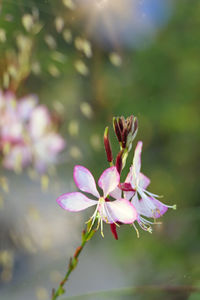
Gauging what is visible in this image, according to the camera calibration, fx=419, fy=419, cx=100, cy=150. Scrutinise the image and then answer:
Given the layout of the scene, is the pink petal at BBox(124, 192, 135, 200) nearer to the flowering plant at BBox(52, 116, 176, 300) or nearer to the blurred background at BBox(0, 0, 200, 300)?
the flowering plant at BBox(52, 116, 176, 300)

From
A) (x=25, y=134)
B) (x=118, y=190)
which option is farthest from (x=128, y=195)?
(x=25, y=134)

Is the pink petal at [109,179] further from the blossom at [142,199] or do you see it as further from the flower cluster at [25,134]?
the flower cluster at [25,134]

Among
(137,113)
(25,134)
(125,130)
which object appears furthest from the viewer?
(137,113)

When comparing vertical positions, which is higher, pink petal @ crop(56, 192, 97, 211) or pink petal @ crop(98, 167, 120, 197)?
pink petal @ crop(98, 167, 120, 197)

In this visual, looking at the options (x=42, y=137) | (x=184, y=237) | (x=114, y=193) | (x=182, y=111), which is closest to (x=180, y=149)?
(x=182, y=111)

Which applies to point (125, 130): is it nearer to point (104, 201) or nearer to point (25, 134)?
point (104, 201)

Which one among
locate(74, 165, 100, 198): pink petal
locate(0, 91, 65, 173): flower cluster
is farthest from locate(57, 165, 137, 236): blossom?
locate(0, 91, 65, 173): flower cluster

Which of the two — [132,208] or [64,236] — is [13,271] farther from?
[132,208]
